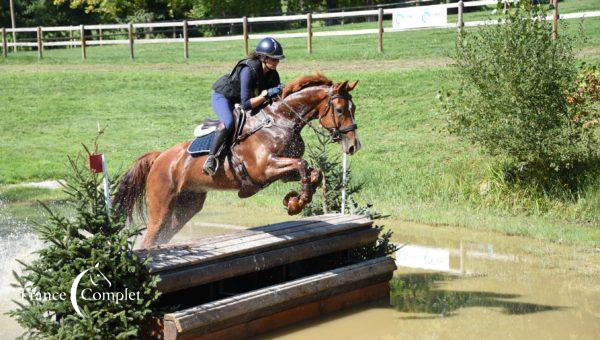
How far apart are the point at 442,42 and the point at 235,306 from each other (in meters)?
21.7

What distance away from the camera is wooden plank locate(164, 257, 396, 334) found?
280 inches

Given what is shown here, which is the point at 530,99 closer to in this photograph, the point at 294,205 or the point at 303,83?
the point at 303,83

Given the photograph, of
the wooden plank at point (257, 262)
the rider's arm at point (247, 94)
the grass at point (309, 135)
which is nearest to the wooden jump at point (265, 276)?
the wooden plank at point (257, 262)

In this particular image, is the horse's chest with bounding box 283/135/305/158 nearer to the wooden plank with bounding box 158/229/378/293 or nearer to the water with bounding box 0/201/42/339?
the wooden plank with bounding box 158/229/378/293

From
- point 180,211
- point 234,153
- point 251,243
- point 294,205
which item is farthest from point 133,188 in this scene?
point 294,205

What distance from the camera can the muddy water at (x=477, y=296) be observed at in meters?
8.19

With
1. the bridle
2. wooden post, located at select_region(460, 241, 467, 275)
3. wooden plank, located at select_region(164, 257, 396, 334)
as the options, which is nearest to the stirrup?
the bridle

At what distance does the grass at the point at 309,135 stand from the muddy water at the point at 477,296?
92 cm

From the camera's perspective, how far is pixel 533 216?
13.4 metres

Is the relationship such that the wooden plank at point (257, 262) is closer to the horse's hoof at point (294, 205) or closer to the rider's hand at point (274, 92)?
the horse's hoof at point (294, 205)

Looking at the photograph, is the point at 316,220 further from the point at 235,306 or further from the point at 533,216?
the point at 533,216

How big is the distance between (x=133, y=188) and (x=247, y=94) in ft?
6.21

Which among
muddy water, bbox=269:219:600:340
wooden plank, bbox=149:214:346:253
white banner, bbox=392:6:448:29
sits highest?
white banner, bbox=392:6:448:29

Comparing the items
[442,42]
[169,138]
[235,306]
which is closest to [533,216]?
[235,306]
